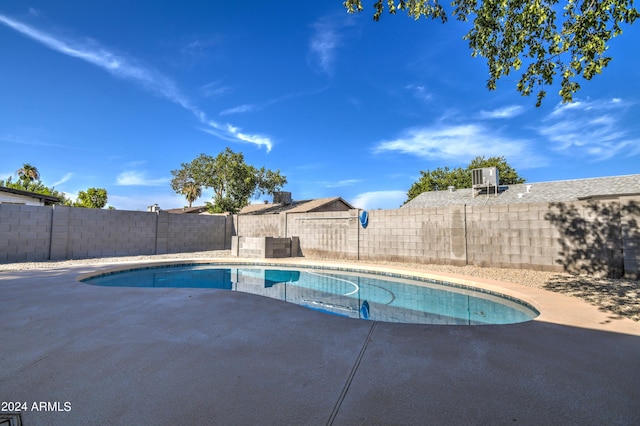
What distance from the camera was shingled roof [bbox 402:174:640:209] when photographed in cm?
1370

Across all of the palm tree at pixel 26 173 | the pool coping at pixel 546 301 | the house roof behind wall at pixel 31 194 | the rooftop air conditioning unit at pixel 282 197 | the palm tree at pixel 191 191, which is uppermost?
the palm tree at pixel 26 173

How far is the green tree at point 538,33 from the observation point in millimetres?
4348

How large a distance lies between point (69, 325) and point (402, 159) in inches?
855

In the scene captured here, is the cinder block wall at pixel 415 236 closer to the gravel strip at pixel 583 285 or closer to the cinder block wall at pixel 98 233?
the gravel strip at pixel 583 285

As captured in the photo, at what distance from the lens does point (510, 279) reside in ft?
24.3

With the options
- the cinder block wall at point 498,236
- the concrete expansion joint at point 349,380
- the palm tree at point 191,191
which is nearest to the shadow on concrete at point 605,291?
the cinder block wall at point 498,236

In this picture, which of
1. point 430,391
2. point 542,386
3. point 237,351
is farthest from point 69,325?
point 542,386

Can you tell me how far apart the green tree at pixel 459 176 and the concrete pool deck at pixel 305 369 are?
89.9 ft

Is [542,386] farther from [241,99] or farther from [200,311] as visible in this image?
[241,99]

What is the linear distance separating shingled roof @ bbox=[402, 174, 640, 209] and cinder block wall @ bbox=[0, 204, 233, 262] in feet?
50.4

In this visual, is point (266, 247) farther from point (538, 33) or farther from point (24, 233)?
point (538, 33)

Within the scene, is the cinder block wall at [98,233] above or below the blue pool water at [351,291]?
above

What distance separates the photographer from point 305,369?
239 centimetres

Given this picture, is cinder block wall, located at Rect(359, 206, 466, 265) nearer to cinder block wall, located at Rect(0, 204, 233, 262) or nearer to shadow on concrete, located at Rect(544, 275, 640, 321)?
shadow on concrete, located at Rect(544, 275, 640, 321)
